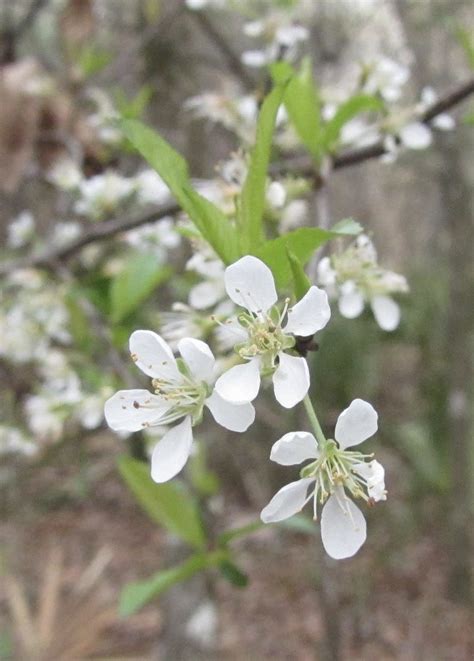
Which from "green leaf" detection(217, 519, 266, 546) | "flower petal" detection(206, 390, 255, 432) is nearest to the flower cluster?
"flower petal" detection(206, 390, 255, 432)

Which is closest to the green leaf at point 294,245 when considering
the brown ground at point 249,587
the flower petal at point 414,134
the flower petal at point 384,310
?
the flower petal at point 384,310

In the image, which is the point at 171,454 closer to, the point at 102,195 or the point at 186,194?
the point at 186,194

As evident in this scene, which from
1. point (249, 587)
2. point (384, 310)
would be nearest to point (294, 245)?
point (384, 310)

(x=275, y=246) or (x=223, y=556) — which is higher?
(x=275, y=246)

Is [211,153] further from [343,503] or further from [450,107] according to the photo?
[343,503]

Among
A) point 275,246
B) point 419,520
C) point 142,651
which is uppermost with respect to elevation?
point 275,246

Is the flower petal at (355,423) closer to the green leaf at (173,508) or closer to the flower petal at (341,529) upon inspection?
the flower petal at (341,529)

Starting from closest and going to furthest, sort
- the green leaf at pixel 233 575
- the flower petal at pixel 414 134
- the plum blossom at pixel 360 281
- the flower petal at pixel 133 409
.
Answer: the flower petal at pixel 133 409 < the plum blossom at pixel 360 281 < the green leaf at pixel 233 575 < the flower petal at pixel 414 134

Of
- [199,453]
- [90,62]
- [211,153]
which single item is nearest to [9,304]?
[199,453]
